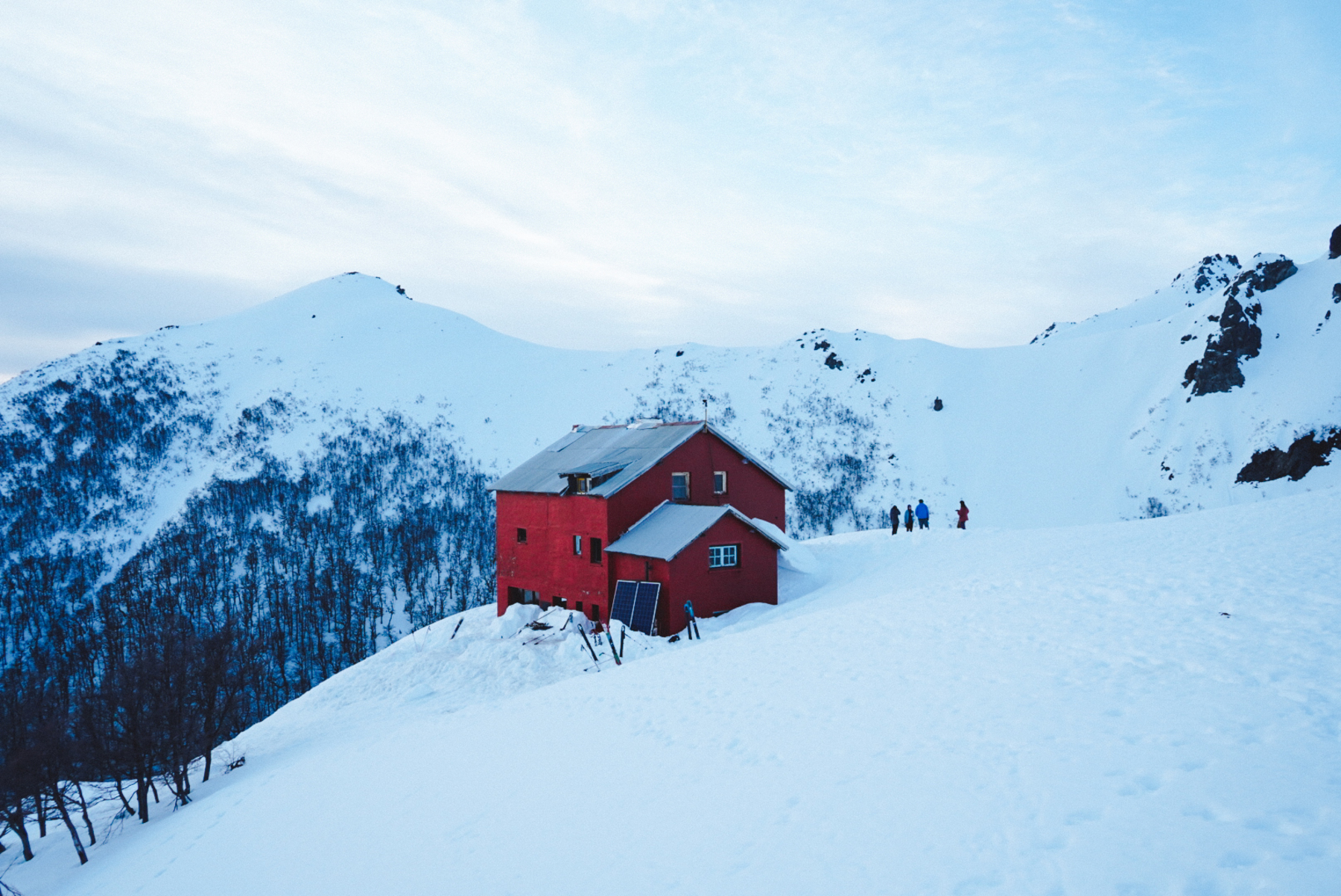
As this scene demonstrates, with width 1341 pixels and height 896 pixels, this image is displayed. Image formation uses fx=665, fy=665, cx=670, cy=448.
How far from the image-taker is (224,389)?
130750mm

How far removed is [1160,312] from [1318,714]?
594 ft

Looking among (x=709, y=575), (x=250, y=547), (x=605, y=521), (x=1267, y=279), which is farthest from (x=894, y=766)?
(x=1267, y=279)

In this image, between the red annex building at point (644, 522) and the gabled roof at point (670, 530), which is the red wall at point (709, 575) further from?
the gabled roof at point (670, 530)

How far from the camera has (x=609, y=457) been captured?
36594 millimetres

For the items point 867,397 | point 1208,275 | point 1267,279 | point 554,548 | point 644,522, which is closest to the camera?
point 644,522

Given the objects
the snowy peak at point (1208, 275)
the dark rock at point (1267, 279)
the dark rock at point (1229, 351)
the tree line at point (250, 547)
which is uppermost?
the snowy peak at point (1208, 275)

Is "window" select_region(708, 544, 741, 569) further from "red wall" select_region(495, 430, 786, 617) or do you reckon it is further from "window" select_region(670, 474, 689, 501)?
"window" select_region(670, 474, 689, 501)

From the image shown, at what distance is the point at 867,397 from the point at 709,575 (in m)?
94.2

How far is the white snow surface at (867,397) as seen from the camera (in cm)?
7719

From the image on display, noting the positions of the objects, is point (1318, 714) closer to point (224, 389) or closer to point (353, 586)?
point (353, 586)

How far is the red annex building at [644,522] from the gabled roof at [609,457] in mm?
83

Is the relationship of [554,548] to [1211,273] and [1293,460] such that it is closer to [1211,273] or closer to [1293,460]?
[1293,460]

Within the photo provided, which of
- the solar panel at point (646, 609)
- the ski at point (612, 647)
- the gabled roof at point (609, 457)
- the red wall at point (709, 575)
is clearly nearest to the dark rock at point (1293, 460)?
the gabled roof at point (609, 457)

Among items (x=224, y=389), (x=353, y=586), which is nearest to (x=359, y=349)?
(x=224, y=389)
